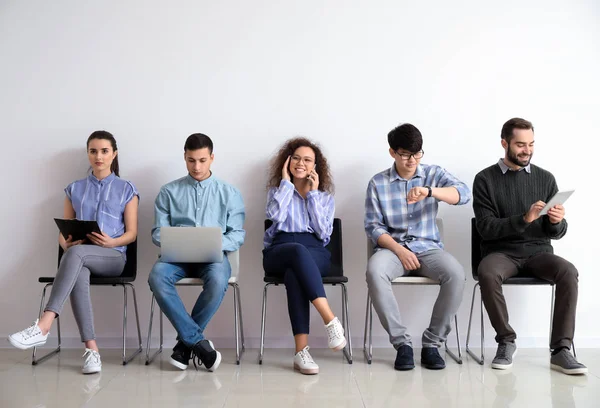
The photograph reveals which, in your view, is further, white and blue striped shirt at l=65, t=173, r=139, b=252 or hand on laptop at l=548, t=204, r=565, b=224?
white and blue striped shirt at l=65, t=173, r=139, b=252

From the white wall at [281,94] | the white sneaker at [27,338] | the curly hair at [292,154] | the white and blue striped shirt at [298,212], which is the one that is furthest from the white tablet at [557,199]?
the white sneaker at [27,338]

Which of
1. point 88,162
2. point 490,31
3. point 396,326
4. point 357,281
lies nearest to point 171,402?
point 396,326

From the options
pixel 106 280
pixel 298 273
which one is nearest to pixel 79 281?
pixel 106 280

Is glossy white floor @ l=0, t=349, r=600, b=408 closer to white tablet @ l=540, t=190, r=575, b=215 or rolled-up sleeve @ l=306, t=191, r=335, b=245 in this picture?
rolled-up sleeve @ l=306, t=191, r=335, b=245

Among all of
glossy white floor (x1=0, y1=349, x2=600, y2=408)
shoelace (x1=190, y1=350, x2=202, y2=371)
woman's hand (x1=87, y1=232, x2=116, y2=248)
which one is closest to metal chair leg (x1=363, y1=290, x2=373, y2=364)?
glossy white floor (x1=0, y1=349, x2=600, y2=408)

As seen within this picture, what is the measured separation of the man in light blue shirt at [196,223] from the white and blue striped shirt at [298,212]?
21 cm

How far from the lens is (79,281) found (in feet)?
10.6

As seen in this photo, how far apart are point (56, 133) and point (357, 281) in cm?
212

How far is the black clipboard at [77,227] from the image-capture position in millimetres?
3264

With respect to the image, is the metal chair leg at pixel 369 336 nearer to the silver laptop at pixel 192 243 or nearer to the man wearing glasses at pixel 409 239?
the man wearing glasses at pixel 409 239

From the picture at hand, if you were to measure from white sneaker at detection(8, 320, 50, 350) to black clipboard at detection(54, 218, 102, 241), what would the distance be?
1.80ft

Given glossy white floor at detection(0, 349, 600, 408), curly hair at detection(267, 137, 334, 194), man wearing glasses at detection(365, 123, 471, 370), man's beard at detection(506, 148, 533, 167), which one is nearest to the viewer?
glossy white floor at detection(0, 349, 600, 408)

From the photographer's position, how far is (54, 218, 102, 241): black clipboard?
10.7ft

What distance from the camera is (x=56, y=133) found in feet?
12.8
